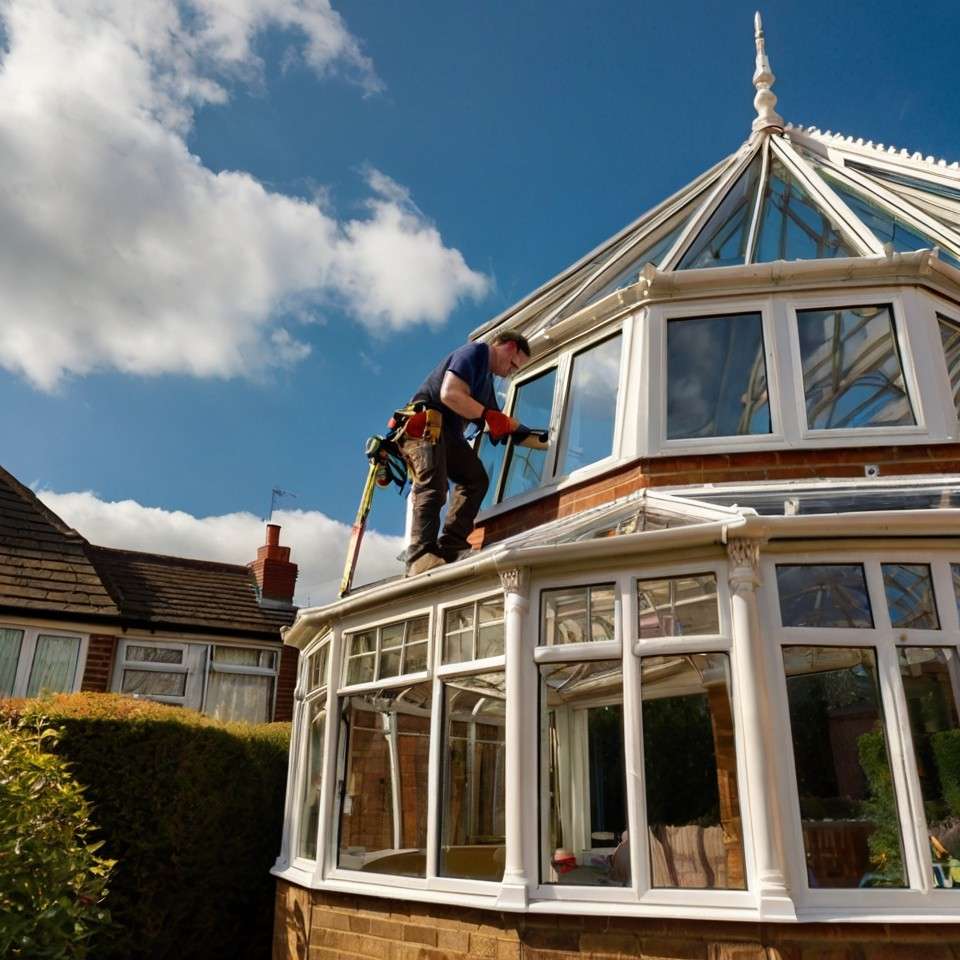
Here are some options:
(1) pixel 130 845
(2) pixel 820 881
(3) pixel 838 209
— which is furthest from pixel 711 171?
(1) pixel 130 845

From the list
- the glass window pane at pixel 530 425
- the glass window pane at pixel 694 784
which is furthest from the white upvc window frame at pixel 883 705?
the glass window pane at pixel 530 425

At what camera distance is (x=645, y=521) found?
6.43m

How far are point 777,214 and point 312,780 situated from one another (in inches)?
291

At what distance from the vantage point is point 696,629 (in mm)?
5668

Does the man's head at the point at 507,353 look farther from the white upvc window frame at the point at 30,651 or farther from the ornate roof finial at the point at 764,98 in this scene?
the white upvc window frame at the point at 30,651

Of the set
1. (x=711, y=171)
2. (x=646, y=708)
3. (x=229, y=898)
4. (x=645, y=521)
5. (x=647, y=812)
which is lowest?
(x=229, y=898)

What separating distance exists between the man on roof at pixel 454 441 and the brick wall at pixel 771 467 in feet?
3.93

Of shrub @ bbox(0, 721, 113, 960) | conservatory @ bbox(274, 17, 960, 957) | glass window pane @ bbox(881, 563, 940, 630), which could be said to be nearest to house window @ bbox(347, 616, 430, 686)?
conservatory @ bbox(274, 17, 960, 957)

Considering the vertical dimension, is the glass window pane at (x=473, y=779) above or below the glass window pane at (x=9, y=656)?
below

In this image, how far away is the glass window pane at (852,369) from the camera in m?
7.49

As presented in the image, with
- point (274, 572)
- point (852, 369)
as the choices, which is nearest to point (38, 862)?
point (852, 369)

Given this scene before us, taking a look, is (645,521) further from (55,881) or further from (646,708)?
(55,881)

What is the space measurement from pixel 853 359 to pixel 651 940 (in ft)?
16.9

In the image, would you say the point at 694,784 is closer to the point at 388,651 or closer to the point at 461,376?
the point at 388,651
